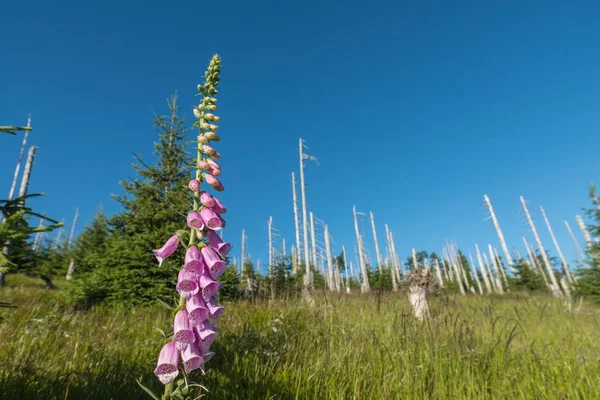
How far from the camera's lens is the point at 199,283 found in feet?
5.00

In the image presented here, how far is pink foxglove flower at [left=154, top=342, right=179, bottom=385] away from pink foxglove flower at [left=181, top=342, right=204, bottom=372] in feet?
0.13

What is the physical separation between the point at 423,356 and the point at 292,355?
1501 millimetres

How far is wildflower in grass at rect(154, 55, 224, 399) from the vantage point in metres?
1.43

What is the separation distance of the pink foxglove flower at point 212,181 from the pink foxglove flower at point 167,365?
86 cm

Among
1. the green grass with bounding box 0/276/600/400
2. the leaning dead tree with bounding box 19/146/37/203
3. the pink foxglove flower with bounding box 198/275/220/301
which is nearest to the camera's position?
the pink foxglove flower with bounding box 198/275/220/301

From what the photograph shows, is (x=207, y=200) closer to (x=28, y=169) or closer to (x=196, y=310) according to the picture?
(x=196, y=310)

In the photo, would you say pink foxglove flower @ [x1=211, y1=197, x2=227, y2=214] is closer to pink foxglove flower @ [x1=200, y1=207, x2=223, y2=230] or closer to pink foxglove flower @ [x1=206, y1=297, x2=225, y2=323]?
pink foxglove flower @ [x1=200, y1=207, x2=223, y2=230]

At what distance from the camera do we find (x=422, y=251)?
70312mm

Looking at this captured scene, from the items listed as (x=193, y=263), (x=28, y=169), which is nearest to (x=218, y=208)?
(x=193, y=263)

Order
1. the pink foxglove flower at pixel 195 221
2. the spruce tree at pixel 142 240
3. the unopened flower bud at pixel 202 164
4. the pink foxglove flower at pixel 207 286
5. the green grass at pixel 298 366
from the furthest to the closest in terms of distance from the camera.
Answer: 1. the spruce tree at pixel 142 240
2. the green grass at pixel 298 366
3. the unopened flower bud at pixel 202 164
4. the pink foxglove flower at pixel 195 221
5. the pink foxglove flower at pixel 207 286

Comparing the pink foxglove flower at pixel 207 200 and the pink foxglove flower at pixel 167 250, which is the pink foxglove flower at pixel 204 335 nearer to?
the pink foxglove flower at pixel 167 250

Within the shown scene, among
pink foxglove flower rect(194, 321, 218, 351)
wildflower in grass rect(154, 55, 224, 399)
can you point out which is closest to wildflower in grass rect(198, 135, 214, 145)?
wildflower in grass rect(154, 55, 224, 399)

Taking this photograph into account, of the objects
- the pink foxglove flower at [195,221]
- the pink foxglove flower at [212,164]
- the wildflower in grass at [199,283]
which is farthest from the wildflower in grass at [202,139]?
the pink foxglove flower at [195,221]

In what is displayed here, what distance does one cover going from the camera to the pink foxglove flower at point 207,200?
64.5 inches
